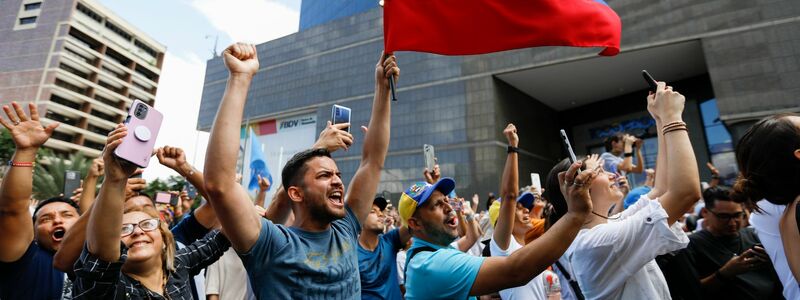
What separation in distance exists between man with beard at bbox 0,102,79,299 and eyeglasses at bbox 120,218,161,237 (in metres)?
0.61

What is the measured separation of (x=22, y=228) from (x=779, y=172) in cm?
368

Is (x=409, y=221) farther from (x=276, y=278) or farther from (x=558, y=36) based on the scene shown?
(x=558, y=36)

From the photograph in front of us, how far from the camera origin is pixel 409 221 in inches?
102

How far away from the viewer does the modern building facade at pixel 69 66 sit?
1647 inches

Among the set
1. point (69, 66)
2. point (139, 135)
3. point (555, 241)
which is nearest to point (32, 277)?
point (139, 135)

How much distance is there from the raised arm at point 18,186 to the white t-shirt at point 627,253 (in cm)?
297

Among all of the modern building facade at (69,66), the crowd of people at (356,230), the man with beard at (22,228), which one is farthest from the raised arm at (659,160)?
the modern building facade at (69,66)

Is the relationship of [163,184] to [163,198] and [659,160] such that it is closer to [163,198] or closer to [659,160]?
[163,198]

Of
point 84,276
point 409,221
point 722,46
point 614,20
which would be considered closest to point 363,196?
point 409,221

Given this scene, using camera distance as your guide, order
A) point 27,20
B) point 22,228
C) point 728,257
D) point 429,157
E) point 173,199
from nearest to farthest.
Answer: point 22,228
point 728,257
point 429,157
point 173,199
point 27,20

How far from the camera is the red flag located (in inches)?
125

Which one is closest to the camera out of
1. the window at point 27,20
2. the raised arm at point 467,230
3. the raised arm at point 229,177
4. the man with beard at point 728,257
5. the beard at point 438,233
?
the raised arm at point 229,177

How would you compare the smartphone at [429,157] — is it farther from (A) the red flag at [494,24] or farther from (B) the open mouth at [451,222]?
(B) the open mouth at [451,222]

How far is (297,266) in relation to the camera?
1802mm
